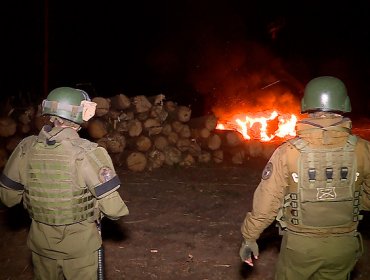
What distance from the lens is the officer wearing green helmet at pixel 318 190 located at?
3.27m

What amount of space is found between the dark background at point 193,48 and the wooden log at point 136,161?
6.19 m

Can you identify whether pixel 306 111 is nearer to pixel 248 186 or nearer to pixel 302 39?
pixel 248 186

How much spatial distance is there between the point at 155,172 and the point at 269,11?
1076cm

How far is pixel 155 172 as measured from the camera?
9.12 m

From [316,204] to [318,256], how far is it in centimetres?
43

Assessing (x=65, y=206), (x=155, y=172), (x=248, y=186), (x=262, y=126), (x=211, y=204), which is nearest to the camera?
(x=65, y=206)

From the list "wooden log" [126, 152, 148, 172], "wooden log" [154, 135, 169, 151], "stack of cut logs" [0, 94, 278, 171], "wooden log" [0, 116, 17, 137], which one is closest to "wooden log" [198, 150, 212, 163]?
"stack of cut logs" [0, 94, 278, 171]

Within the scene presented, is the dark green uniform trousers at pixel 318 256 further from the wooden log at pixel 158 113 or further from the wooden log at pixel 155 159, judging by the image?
the wooden log at pixel 158 113

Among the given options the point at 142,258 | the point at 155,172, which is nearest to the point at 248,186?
the point at 155,172

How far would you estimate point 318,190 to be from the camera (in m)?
3.28

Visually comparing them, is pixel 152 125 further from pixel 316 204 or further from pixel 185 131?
pixel 316 204

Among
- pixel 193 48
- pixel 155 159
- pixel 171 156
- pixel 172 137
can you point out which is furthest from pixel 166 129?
pixel 193 48

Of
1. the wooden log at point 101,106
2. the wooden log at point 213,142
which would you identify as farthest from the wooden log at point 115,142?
the wooden log at point 213,142

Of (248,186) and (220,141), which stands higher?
(220,141)
